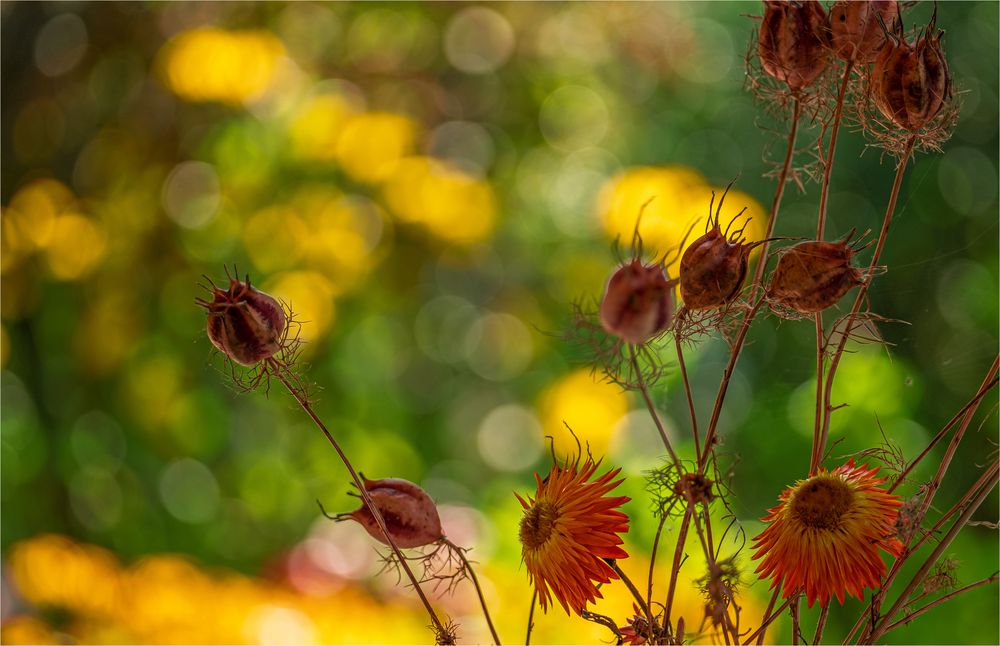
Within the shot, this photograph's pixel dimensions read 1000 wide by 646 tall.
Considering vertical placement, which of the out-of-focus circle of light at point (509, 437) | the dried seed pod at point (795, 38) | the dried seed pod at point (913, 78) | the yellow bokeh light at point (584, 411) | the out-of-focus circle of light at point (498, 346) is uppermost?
the out-of-focus circle of light at point (498, 346)

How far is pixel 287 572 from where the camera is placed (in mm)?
853

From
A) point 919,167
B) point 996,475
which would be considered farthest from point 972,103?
point 996,475

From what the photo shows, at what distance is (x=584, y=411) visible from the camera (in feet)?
2.65

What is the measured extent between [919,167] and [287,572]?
0.62 metres

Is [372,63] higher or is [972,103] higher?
[372,63]

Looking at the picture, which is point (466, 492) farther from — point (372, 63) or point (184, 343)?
point (372, 63)

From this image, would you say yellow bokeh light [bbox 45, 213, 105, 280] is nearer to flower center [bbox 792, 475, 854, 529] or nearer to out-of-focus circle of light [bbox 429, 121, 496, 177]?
out-of-focus circle of light [bbox 429, 121, 496, 177]

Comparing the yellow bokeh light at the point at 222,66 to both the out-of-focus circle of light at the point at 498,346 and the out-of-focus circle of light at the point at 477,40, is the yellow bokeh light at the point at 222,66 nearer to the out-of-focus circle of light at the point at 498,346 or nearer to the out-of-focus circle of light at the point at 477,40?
the out-of-focus circle of light at the point at 477,40

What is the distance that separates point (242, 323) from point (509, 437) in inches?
32.3

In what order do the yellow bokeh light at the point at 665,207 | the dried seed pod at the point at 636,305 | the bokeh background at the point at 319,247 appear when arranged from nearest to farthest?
the dried seed pod at the point at 636,305 < the yellow bokeh light at the point at 665,207 < the bokeh background at the point at 319,247

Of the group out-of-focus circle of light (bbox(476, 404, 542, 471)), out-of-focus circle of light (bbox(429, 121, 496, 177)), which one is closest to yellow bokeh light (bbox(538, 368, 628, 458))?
out-of-focus circle of light (bbox(476, 404, 542, 471))

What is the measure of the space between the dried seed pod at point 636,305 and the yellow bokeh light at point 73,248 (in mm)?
885

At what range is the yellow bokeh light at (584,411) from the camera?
31.2 inches

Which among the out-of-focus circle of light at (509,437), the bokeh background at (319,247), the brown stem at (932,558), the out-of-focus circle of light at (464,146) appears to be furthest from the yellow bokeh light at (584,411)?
the brown stem at (932,558)
